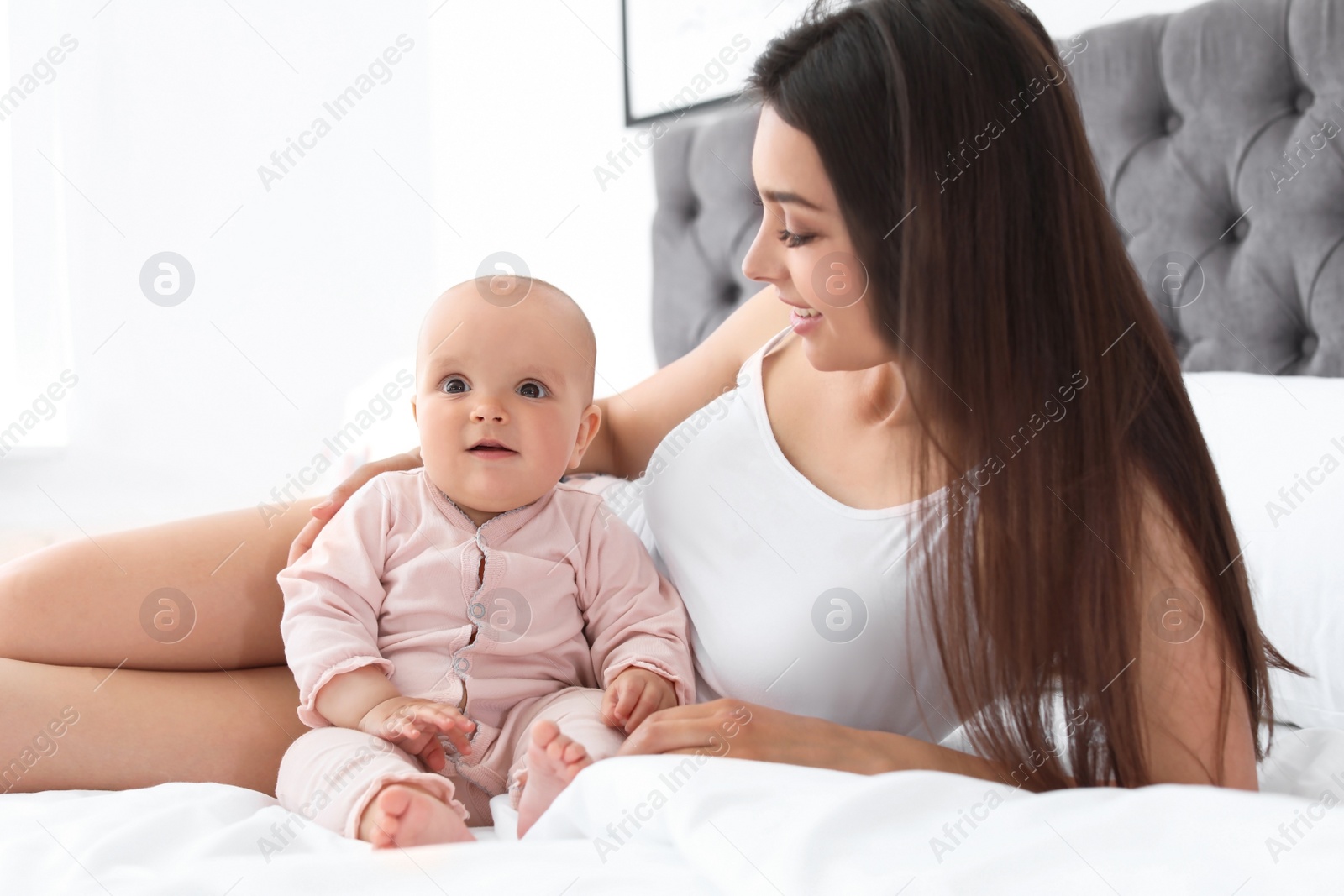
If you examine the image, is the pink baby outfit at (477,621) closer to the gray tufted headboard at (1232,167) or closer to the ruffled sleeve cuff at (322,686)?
the ruffled sleeve cuff at (322,686)

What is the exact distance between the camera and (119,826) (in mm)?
745

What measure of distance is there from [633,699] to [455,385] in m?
0.36

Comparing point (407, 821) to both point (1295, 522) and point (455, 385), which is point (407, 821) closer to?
point (455, 385)

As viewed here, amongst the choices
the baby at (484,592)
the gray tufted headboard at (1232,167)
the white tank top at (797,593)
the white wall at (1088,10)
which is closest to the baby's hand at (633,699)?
the baby at (484,592)

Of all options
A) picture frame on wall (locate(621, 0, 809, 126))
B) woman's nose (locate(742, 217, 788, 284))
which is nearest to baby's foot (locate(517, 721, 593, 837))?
woman's nose (locate(742, 217, 788, 284))

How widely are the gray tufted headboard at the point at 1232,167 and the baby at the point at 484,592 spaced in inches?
36.3

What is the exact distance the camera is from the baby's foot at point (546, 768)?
80 cm

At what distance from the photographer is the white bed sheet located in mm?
A: 574

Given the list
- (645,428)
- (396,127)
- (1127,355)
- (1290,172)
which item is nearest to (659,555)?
(645,428)

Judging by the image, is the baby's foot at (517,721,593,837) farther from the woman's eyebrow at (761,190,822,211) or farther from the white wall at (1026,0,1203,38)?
the white wall at (1026,0,1203,38)

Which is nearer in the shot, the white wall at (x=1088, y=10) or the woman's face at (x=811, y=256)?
the woman's face at (x=811, y=256)

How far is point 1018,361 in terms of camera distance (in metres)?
0.94

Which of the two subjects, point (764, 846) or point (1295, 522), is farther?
point (1295, 522)

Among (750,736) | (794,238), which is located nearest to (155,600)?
(750,736)
